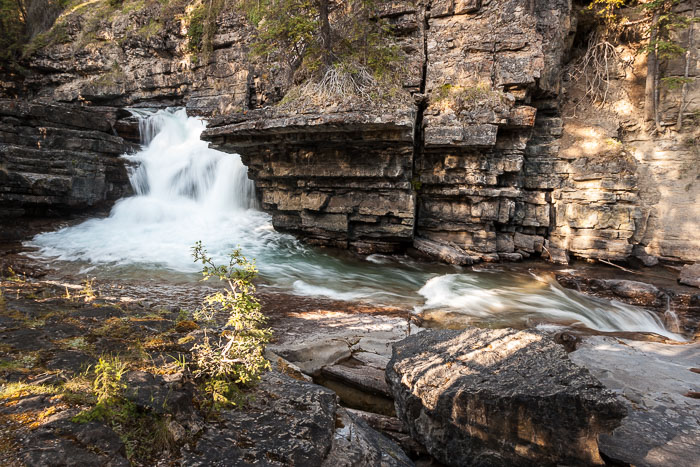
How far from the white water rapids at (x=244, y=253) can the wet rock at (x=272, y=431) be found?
4.38m

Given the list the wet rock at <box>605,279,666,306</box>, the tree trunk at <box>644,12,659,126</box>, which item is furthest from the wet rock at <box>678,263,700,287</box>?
the tree trunk at <box>644,12,659,126</box>

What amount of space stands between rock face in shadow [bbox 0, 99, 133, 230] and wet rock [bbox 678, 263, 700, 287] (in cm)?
1902

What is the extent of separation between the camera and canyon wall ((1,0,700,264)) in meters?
9.38

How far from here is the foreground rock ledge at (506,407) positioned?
2.44m

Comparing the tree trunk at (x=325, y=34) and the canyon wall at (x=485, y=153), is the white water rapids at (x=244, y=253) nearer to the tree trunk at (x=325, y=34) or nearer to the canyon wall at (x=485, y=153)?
the canyon wall at (x=485, y=153)

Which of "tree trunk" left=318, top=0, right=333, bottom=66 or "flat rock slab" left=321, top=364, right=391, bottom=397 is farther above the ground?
"tree trunk" left=318, top=0, right=333, bottom=66

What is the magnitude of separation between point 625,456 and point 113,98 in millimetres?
21549

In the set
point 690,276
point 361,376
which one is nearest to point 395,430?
point 361,376

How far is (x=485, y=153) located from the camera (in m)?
9.93

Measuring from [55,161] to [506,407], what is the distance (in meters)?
14.7

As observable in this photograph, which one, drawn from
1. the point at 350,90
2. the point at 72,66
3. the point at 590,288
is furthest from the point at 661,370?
the point at 72,66

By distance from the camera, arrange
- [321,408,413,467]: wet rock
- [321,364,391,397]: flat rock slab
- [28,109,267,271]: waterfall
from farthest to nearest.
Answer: [28,109,267,271]: waterfall → [321,364,391,397]: flat rock slab → [321,408,413,467]: wet rock

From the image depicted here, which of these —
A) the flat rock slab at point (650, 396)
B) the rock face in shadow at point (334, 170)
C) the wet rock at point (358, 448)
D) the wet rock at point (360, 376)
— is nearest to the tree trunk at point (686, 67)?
the rock face in shadow at point (334, 170)

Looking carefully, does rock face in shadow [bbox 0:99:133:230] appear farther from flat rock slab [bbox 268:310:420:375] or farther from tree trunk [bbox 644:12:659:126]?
tree trunk [bbox 644:12:659:126]
